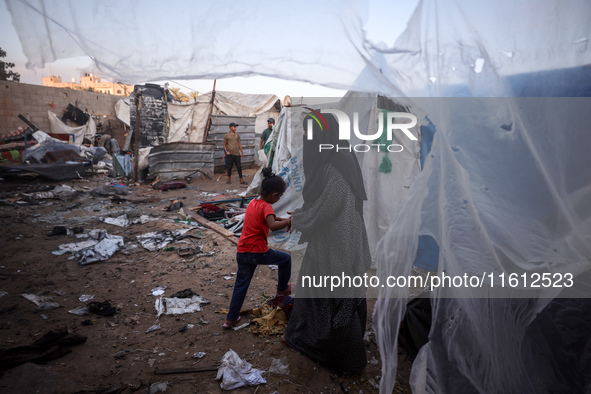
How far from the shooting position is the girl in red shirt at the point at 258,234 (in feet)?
8.23

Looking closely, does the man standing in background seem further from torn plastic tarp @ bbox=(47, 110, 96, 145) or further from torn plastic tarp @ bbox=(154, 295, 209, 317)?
torn plastic tarp @ bbox=(47, 110, 96, 145)

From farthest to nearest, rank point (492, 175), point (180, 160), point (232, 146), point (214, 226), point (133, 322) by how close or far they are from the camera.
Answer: point (180, 160) < point (232, 146) < point (214, 226) < point (133, 322) < point (492, 175)

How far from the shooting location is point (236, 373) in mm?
2248

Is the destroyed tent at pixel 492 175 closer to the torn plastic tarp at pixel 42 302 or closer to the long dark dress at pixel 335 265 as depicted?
the long dark dress at pixel 335 265

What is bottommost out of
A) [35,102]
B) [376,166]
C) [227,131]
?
A: [376,166]

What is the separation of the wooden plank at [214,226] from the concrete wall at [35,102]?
11.3 m

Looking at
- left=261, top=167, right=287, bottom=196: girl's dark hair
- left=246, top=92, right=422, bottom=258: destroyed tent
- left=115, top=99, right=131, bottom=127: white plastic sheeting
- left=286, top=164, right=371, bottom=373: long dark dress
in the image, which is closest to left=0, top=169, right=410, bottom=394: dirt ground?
left=286, top=164, right=371, bottom=373: long dark dress

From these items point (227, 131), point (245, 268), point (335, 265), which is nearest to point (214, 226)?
point (245, 268)

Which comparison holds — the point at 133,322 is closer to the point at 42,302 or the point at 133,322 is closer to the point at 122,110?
the point at 42,302

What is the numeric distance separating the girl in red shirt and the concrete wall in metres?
14.9

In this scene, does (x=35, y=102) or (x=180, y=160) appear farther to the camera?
(x=35, y=102)

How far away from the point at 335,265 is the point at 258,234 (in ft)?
2.50

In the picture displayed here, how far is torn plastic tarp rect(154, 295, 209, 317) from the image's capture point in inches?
123

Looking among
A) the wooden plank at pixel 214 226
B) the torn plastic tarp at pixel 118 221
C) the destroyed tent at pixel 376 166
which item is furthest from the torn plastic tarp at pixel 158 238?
the destroyed tent at pixel 376 166
